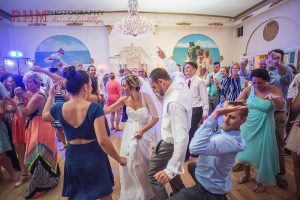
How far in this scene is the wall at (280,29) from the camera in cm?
651

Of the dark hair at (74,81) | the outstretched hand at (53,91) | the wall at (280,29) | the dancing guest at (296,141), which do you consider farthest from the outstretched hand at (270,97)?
the wall at (280,29)

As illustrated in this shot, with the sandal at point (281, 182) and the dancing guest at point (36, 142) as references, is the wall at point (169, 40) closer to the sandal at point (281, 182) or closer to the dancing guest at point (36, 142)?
the dancing guest at point (36, 142)

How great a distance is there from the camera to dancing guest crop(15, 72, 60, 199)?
2.46 m

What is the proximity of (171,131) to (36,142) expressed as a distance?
180 cm

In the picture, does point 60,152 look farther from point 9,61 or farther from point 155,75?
point 9,61

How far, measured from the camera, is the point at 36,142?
2.48 metres

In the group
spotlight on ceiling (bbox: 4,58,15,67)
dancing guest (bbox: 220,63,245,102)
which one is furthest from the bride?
spotlight on ceiling (bbox: 4,58,15,67)

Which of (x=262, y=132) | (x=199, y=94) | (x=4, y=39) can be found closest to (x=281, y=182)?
(x=262, y=132)

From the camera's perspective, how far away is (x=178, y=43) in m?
9.62

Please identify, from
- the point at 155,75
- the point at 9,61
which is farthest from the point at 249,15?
the point at 9,61

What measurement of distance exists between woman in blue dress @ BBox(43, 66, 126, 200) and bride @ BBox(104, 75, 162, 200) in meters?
0.51

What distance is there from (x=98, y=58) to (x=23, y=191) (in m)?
7.43

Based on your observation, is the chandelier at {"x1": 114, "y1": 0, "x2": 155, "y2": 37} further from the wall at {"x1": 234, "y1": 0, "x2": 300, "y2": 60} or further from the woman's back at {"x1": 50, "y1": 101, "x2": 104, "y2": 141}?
the woman's back at {"x1": 50, "y1": 101, "x2": 104, "y2": 141}

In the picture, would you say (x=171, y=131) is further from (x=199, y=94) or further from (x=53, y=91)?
(x=199, y=94)
